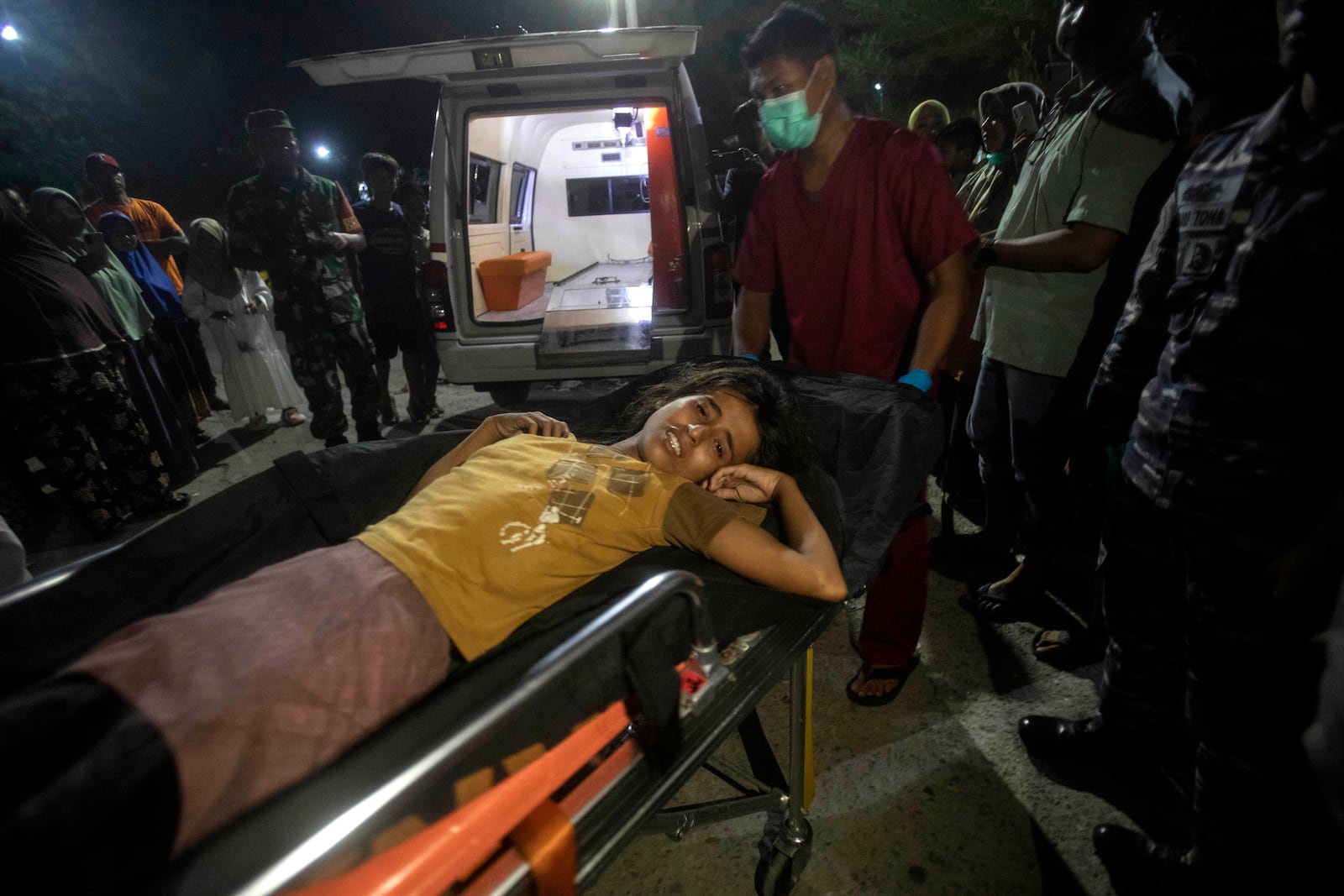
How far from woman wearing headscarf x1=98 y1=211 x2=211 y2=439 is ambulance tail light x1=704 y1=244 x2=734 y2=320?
4.21 metres

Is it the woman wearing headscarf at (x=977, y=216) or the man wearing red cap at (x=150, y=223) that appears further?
the man wearing red cap at (x=150, y=223)

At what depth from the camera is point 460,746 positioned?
2.56 ft

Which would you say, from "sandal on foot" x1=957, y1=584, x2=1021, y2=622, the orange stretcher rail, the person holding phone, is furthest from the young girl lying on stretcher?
"sandal on foot" x1=957, y1=584, x2=1021, y2=622

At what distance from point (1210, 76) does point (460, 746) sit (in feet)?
9.46

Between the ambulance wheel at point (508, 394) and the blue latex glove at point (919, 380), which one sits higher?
the blue latex glove at point (919, 380)

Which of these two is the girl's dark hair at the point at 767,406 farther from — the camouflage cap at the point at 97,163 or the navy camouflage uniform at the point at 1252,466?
the camouflage cap at the point at 97,163

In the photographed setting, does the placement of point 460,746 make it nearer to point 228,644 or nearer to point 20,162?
point 228,644

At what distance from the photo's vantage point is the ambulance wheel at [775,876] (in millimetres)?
1592

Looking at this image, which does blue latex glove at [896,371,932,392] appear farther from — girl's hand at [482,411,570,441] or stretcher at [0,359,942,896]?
girl's hand at [482,411,570,441]

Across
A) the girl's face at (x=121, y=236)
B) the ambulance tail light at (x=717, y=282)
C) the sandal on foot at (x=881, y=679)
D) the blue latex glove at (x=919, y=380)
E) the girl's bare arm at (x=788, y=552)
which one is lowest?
the sandal on foot at (x=881, y=679)

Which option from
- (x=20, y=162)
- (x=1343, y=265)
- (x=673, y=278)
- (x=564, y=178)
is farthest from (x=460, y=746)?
(x=20, y=162)

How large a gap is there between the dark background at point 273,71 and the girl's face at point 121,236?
6.48 metres

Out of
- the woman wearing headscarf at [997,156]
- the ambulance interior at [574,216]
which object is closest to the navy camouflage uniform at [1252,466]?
the woman wearing headscarf at [997,156]

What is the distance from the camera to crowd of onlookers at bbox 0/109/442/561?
10.7ft
